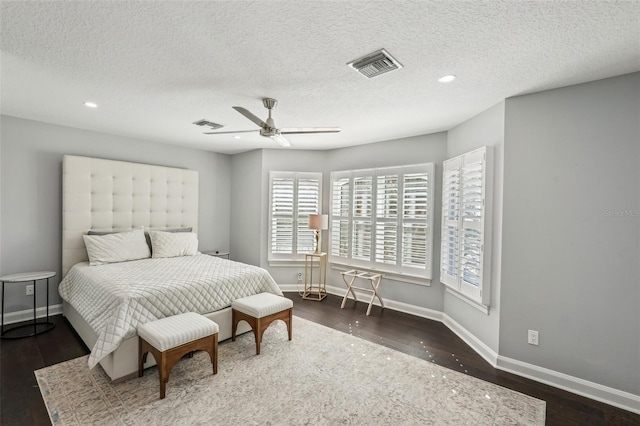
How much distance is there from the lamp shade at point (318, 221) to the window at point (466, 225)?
1.82 metres

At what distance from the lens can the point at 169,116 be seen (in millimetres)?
3363

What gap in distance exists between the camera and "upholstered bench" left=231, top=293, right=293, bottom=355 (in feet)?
9.31

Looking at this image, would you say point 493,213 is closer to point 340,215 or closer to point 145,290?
point 340,215

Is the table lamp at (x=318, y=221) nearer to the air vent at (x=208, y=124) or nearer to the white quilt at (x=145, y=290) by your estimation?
the white quilt at (x=145, y=290)

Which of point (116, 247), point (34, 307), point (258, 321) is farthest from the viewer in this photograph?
point (116, 247)

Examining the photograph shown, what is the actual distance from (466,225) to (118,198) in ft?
15.5

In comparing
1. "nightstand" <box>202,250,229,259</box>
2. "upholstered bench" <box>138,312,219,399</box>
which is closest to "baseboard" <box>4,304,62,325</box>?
"nightstand" <box>202,250,229,259</box>

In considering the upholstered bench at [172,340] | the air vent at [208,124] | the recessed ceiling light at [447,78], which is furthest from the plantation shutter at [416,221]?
the upholstered bench at [172,340]

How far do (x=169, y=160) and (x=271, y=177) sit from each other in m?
1.75

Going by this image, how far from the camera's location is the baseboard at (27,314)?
3.43m

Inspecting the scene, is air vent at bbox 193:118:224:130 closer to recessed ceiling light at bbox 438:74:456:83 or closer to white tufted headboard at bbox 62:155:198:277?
white tufted headboard at bbox 62:155:198:277

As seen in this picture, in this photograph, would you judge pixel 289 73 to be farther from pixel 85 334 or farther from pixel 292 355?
pixel 85 334

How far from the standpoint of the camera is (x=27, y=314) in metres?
3.55

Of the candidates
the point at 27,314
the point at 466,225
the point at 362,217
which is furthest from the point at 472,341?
the point at 27,314
